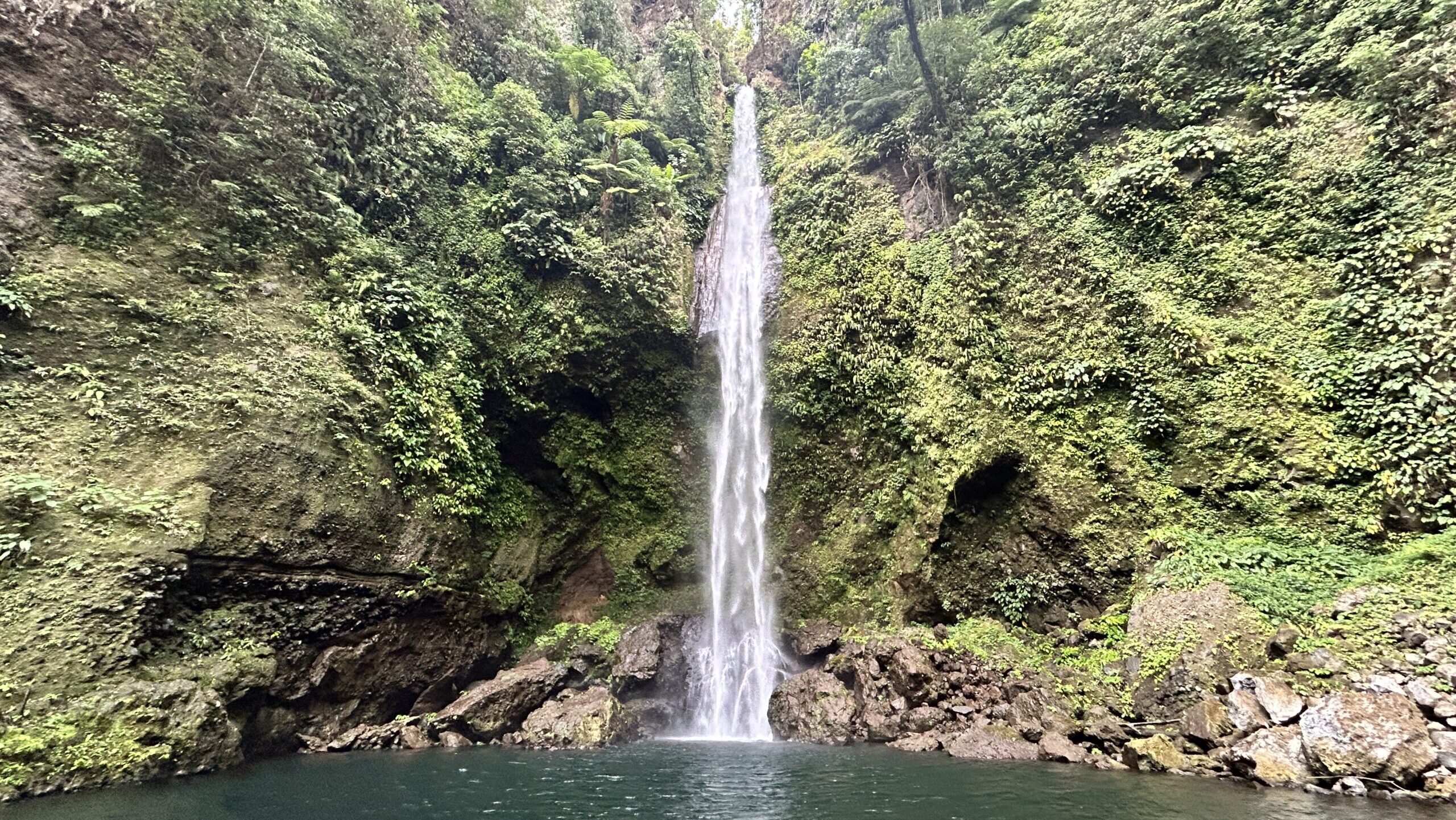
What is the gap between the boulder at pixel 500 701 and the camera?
12516 mm

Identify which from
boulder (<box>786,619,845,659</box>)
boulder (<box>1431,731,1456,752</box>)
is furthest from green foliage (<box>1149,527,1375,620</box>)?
boulder (<box>786,619,845,659</box>)

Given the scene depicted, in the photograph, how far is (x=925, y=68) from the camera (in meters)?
17.7

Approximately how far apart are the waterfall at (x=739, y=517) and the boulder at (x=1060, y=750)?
572 cm

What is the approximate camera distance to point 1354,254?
36.4 ft

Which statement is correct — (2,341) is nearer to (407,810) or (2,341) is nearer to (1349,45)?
(407,810)

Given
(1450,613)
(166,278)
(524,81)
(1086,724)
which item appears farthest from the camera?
(524,81)

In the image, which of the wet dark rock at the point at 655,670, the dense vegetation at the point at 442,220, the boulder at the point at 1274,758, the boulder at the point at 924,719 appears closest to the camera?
the boulder at the point at 1274,758

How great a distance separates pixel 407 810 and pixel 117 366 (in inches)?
332

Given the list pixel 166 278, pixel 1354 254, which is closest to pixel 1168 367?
pixel 1354 254

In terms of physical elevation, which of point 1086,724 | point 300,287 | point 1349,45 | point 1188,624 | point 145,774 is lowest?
point 145,774

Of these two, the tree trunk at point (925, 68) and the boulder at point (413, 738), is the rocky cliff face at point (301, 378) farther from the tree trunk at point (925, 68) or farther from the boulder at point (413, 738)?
the tree trunk at point (925, 68)

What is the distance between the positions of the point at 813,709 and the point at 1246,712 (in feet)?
23.4

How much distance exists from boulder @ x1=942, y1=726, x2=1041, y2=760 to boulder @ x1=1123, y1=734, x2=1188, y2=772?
131 centimetres

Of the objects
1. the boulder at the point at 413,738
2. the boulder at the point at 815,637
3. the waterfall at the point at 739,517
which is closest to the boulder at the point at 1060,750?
the boulder at the point at 815,637
